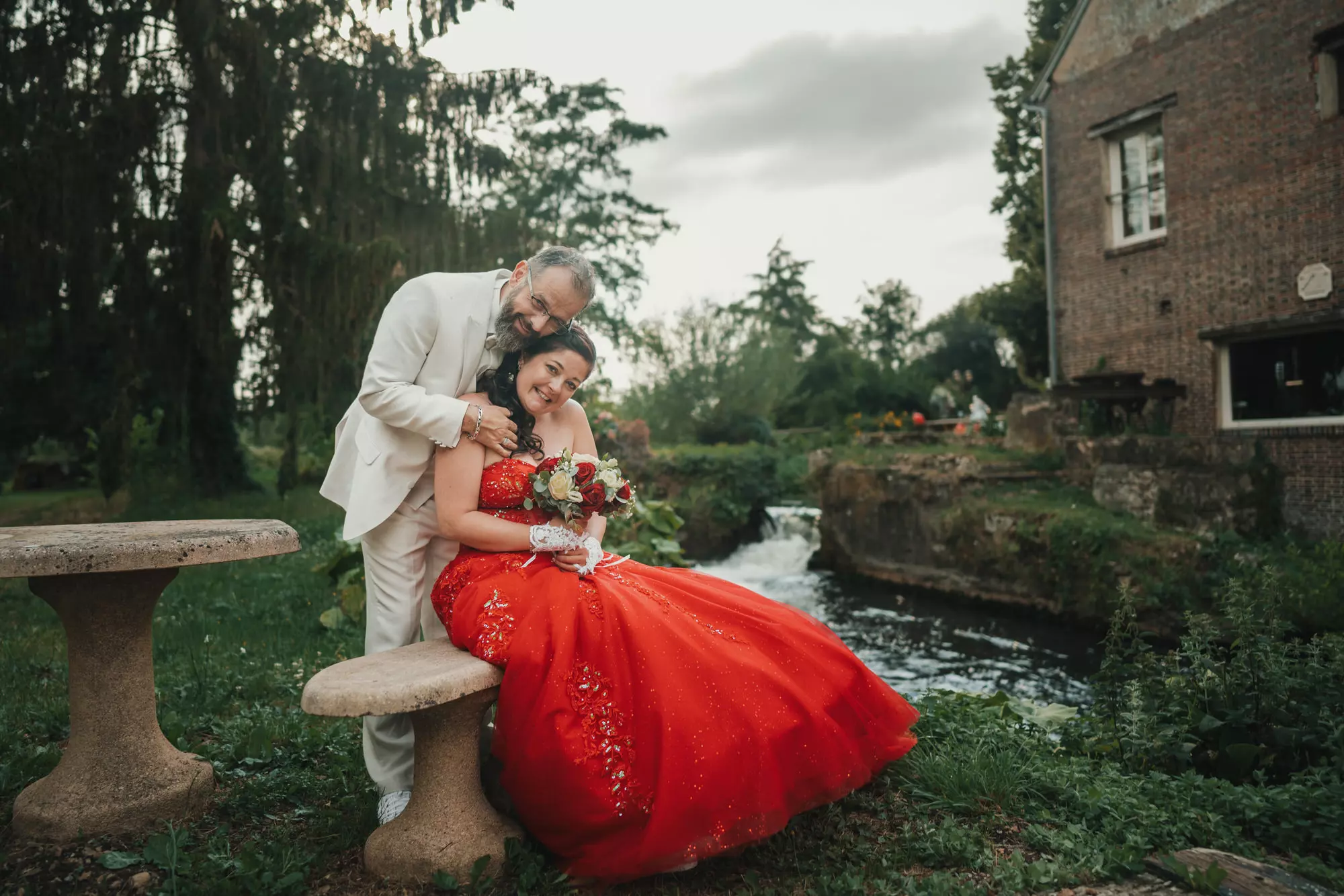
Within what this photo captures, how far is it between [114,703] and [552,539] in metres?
1.84

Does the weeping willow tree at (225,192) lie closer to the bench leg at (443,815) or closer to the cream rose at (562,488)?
the cream rose at (562,488)

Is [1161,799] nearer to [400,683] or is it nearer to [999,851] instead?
[999,851]

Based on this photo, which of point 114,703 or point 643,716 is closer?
point 643,716

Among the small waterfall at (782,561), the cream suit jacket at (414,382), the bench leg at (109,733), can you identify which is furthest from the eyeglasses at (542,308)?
the small waterfall at (782,561)

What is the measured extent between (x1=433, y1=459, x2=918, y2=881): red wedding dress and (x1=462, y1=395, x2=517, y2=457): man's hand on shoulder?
432mm

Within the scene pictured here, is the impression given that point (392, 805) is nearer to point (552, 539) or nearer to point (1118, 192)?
point (552, 539)

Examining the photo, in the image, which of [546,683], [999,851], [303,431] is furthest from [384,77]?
[999,851]

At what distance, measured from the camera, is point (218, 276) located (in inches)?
436

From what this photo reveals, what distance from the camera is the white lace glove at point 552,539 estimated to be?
3338 mm

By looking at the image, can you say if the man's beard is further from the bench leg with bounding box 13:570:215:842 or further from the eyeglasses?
the bench leg with bounding box 13:570:215:842

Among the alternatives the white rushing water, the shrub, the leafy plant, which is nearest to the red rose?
the shrub

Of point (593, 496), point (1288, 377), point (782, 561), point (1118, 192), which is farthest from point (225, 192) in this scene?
point (1288, 377)

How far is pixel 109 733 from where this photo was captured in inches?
132

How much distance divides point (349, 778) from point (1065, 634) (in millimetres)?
9643
